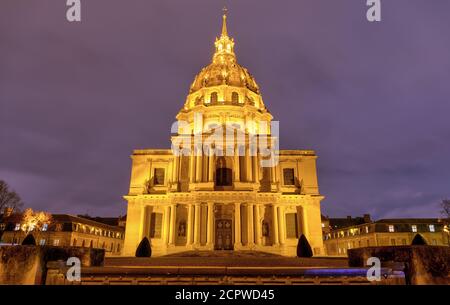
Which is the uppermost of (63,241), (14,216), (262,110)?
(262,110)

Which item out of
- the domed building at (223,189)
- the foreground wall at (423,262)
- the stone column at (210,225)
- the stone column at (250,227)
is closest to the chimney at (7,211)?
the domed building at (223,189)

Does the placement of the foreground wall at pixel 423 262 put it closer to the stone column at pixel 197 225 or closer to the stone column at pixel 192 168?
the stone column at pixel 197 225

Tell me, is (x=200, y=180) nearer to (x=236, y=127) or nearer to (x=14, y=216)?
(x=236, y=127)

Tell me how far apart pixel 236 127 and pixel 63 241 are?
113 ft

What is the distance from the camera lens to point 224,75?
49.3 metres

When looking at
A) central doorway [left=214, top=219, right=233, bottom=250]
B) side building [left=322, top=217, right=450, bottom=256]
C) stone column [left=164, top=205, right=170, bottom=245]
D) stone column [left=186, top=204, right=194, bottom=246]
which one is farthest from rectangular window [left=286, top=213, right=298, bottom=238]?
side building [left=322, top=217, right=450, bottom=256]

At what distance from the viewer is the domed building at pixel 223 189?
36.9 metres

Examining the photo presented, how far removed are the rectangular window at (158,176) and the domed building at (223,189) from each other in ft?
0.43

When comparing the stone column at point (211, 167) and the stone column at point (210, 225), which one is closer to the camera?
the stone column at point (210, 225)

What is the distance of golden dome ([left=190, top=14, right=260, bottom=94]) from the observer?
4888 centimetres

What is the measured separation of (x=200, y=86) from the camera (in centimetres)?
5012

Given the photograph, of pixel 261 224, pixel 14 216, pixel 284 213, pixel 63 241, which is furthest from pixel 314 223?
pixel 14 216
